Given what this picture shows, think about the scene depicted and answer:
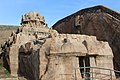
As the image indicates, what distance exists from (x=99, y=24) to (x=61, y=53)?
11014 millimetres

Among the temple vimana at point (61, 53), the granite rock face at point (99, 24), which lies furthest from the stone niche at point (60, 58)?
the granite rock face at point (99, 24)

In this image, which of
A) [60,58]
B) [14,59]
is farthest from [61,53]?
[14,59]

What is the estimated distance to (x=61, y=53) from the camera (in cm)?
1331

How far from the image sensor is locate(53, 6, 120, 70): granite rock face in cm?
2166

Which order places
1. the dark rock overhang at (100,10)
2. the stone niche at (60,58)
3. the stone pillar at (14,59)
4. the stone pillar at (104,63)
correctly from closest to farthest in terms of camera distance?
the stone niche at (60,58) → the stone pillar at (104,63) → the stone pillar at (14,59) → the dark rock overhang at (100,10)

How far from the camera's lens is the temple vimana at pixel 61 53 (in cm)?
1321

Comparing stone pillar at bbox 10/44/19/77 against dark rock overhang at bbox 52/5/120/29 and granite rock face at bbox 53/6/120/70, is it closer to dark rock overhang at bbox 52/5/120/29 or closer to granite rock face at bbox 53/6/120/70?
granite rock face at bbox 53/6/120/70

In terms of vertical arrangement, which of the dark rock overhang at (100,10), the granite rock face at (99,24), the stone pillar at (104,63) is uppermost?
the dark rock overhang at (100,10)

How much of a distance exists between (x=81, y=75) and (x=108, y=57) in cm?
219

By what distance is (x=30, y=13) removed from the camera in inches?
851

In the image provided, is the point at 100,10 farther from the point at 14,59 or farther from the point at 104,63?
the point at 14,59

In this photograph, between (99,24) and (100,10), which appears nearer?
(100,10)

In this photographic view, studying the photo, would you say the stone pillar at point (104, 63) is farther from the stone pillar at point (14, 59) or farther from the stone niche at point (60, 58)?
the stone pillar at point (14, 59)

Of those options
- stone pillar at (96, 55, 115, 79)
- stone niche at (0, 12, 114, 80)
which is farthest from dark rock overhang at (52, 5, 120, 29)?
stone pillar at (96, 55, 115, 79)
